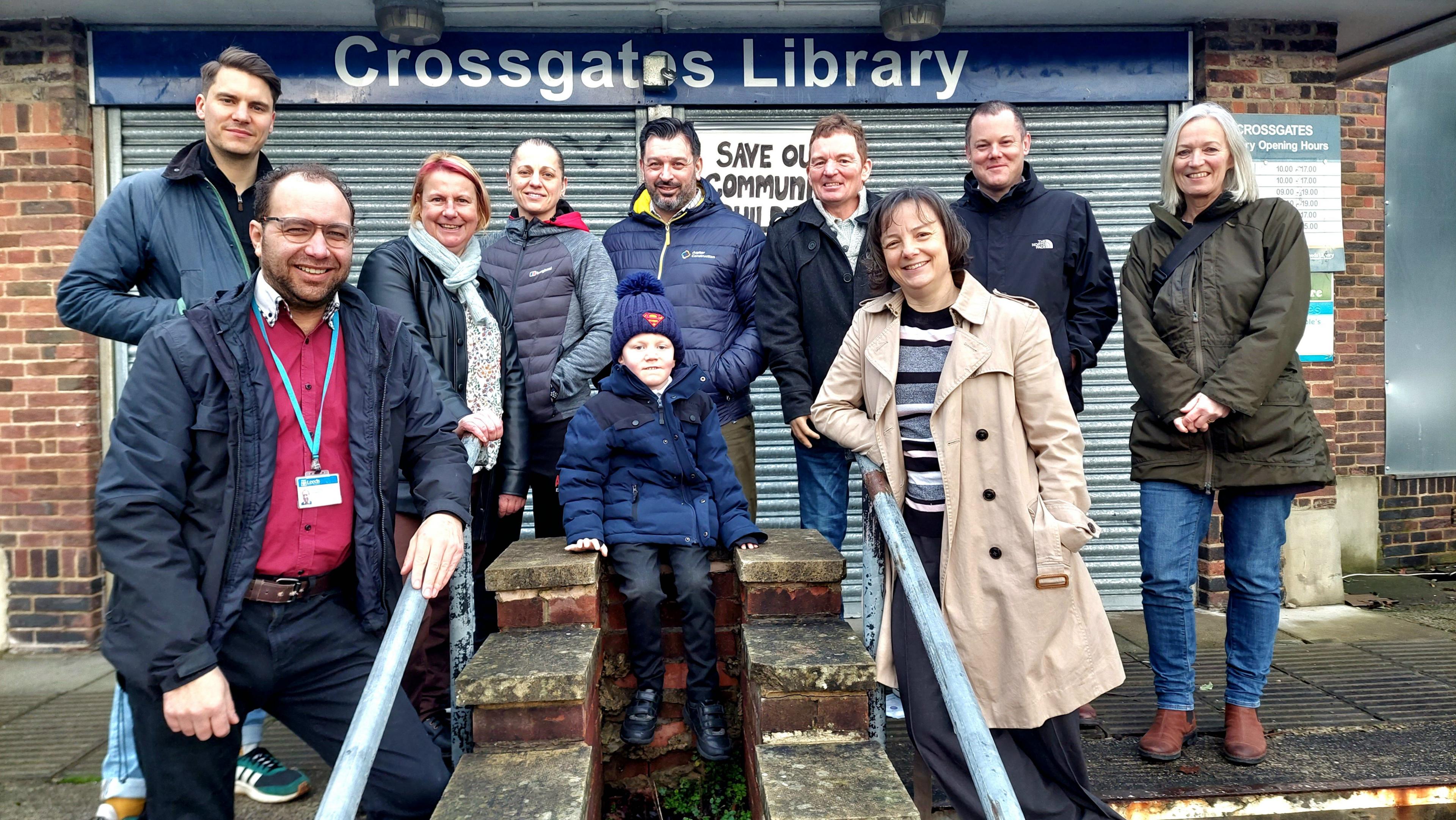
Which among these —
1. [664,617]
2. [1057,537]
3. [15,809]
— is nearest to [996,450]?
[1057,537]

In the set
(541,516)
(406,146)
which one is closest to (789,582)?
(541,516)

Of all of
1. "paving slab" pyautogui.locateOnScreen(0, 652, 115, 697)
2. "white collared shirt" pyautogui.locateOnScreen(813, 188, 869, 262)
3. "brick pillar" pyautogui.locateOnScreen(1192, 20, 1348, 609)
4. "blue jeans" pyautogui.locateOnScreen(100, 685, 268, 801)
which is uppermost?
"brick pillar" pyautogui.locateOnScreen(1192, 20, 1348, 609)

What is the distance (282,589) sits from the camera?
226cm

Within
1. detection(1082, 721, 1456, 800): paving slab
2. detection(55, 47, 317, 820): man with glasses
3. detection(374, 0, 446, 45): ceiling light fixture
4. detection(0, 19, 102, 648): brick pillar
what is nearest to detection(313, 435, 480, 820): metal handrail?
detection(55, 47, 317, 820): man with glasses

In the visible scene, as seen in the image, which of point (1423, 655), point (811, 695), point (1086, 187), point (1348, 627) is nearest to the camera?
point (811, 695)

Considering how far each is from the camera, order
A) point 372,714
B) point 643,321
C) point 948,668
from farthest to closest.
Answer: point 643,321
point 948,668
point 372,714

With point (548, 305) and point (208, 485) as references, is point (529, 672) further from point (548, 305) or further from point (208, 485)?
point (548, 305)

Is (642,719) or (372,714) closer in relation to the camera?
(372,714)

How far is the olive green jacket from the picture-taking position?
3225 mm

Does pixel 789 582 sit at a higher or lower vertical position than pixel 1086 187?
lower

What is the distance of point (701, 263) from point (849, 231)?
611mm

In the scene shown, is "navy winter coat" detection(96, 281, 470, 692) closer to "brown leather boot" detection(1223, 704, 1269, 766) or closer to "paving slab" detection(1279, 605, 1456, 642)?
"brown leather boot" detection(1223, 704, 1269, 766)

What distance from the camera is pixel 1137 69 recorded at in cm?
566

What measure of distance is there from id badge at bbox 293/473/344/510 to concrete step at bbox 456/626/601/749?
2.01ft
